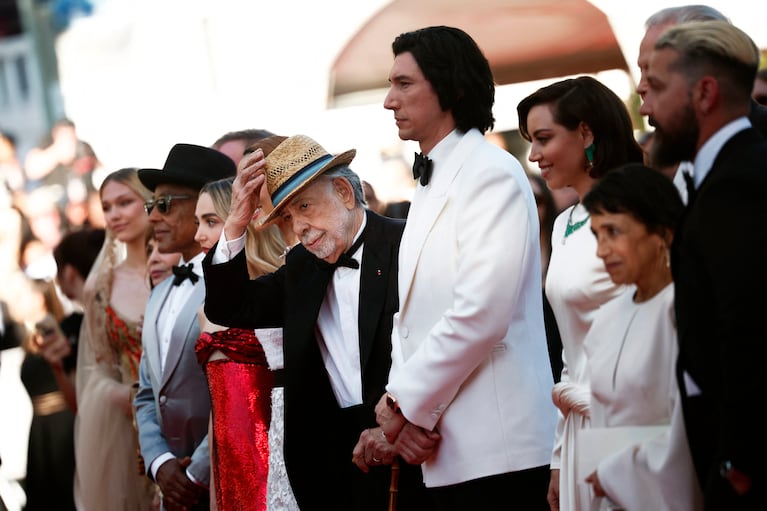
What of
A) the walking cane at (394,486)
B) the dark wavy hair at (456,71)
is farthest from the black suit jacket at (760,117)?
the walking cane at (394,486)

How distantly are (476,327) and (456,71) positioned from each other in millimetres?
868

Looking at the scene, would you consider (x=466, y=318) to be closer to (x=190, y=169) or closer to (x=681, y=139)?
(x=681, y=139)

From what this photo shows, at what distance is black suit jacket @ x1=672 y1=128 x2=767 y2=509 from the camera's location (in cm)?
257

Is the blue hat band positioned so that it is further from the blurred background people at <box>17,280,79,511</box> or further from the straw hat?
the blurred background people at <box>17,280,79,511</box>

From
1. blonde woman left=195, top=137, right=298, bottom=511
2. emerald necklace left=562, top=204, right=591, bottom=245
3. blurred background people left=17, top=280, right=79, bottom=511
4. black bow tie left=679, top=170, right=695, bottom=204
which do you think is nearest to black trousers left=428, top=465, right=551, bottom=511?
emerald necklace left=562, top=204, right=591, bottom=245

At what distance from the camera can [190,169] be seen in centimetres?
571

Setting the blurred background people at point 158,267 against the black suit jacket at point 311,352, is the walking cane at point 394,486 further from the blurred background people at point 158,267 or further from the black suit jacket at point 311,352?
the blurred background people at point 158,267

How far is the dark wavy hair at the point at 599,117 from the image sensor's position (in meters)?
3.68

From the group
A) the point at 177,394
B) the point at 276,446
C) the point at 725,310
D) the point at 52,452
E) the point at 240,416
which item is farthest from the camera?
the point at 52,452

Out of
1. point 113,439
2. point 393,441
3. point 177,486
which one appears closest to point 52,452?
point 113,439

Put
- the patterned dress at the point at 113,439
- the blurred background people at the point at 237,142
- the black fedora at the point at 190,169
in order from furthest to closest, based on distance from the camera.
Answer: the blurred background people at the point at 237,142 → the patterned dress at the point at 113,439 → the black fedora at the point at 190,169

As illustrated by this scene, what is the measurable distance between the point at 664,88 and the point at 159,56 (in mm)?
12023

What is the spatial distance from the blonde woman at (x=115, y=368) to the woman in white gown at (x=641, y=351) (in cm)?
372

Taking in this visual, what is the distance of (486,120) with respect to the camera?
400 cm
